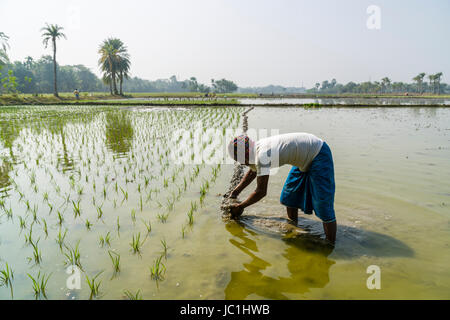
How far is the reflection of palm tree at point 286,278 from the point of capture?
6.21 feet

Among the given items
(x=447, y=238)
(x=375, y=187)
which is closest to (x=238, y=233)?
(x=447, y=238)

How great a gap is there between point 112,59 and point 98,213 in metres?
40.2

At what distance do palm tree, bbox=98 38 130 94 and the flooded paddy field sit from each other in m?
36.6

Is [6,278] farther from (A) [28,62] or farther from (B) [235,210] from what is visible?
(A) [28,62]

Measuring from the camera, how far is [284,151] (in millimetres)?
2311

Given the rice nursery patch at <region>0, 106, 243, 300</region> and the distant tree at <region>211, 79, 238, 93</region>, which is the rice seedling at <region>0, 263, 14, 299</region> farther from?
the distant tree at <region>211, 79, 238, 93</region>

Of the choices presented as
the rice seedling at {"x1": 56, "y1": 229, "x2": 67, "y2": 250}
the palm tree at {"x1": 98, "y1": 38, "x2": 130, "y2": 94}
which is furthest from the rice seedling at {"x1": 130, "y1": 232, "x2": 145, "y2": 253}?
the palm tree at {"x1": 98, "y1": 38, "x2": 130, "y2": 94}

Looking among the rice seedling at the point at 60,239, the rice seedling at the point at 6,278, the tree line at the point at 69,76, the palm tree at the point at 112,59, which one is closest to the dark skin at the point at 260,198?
the rice seedling at the point at 60,239

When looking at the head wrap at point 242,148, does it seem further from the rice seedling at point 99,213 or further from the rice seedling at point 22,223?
the rice seedling at point 22,223

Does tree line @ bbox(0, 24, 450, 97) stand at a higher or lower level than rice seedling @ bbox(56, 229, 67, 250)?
higher

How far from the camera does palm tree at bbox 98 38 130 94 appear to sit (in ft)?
122
